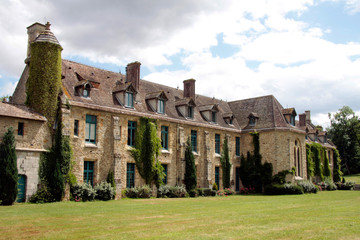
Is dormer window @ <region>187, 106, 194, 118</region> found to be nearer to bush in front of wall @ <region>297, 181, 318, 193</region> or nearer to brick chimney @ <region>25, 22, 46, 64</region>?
bush in front of wall @ <region>297, 181, 318, 193</region>

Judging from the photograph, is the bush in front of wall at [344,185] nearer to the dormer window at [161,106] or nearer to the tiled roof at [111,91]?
the tiled roof at [111,91]

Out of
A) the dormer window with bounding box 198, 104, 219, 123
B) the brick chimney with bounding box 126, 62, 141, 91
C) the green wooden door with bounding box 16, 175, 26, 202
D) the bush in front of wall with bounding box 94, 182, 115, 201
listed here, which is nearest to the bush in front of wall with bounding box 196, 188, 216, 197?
the dormer window with bounding box 198, 104, 219, 123

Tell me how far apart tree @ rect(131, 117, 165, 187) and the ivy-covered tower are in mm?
6827

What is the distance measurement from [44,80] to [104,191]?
26.9ft

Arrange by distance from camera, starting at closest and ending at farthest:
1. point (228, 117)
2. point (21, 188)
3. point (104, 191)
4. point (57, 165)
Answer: point (21, 188) → point (57, 165) → point (104, 191) → point (228, 117)

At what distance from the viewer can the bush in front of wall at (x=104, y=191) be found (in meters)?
24.0

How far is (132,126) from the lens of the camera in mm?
27891

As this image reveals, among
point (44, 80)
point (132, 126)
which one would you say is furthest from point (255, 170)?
point (44, 80)

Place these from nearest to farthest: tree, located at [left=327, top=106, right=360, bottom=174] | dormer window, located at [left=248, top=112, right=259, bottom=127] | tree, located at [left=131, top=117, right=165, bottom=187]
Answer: tree, located at [left=131, top=117, right=165, bottom=187] < dormer window, located at [left=248, top=112, right=259, bottom=127] < tree, located at [left=327, top=106, right=360, bottom=174]

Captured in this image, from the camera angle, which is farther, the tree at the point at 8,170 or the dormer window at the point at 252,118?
the dormer window at the point at 252,118

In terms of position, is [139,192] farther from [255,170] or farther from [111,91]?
[255,170]

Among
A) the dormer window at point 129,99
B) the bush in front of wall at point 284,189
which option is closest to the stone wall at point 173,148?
the dormer window at point 129,99

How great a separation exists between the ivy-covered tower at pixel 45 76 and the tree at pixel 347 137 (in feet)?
181

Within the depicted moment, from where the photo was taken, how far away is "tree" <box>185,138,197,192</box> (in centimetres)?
3069
